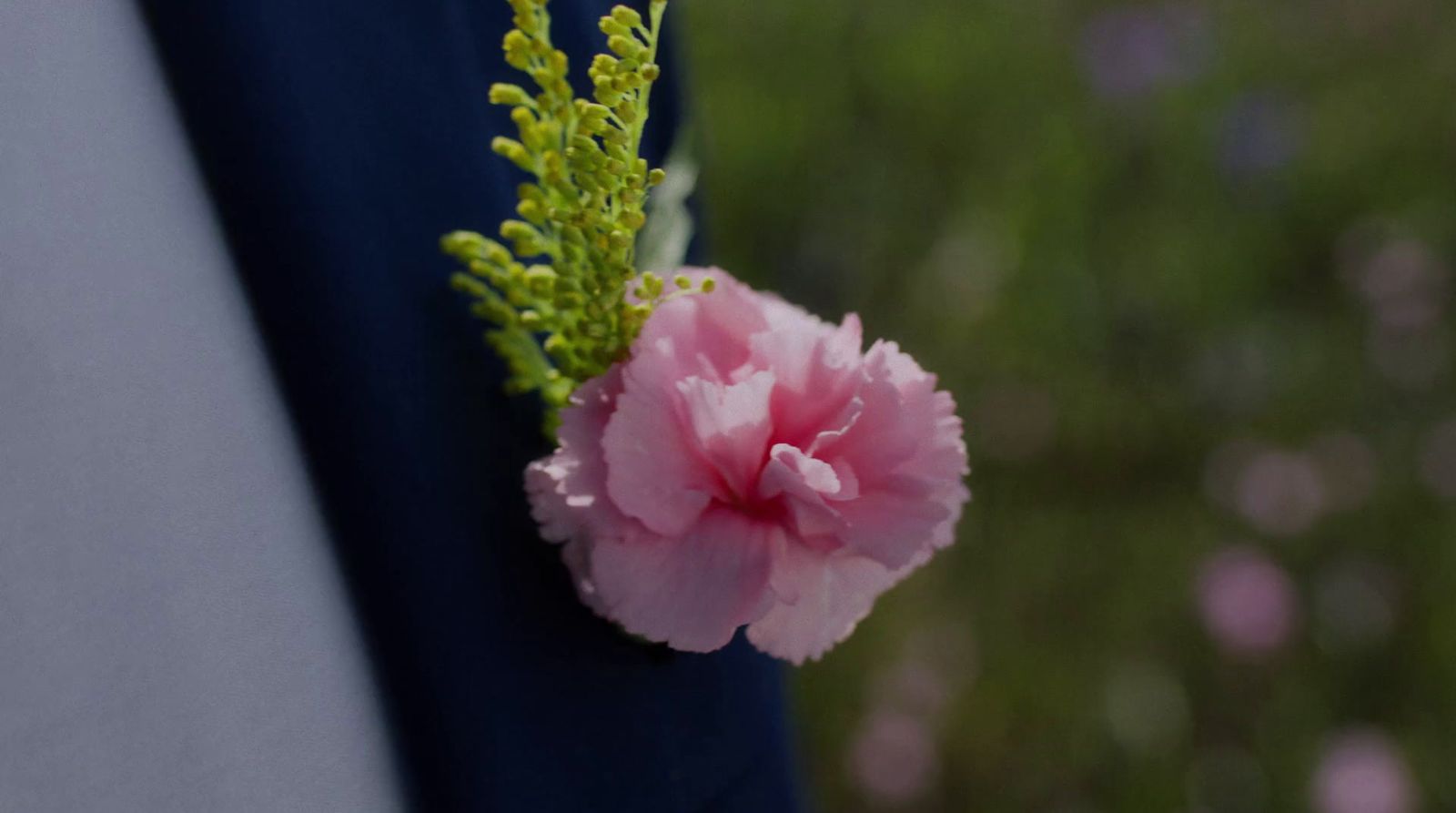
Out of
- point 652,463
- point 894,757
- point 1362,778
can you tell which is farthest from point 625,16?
point 1362,778

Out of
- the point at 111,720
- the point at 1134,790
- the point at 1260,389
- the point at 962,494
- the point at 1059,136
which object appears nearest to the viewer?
the point at 111,720

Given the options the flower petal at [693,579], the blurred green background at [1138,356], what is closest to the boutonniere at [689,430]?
the flower petal at [693,579]

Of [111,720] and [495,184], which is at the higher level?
[495,184]

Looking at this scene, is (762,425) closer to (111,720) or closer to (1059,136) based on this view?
(111,720)

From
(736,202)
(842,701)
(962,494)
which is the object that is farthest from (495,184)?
(736,202)

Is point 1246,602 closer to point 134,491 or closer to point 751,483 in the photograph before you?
point 751,483

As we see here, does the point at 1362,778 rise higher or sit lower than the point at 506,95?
lower
